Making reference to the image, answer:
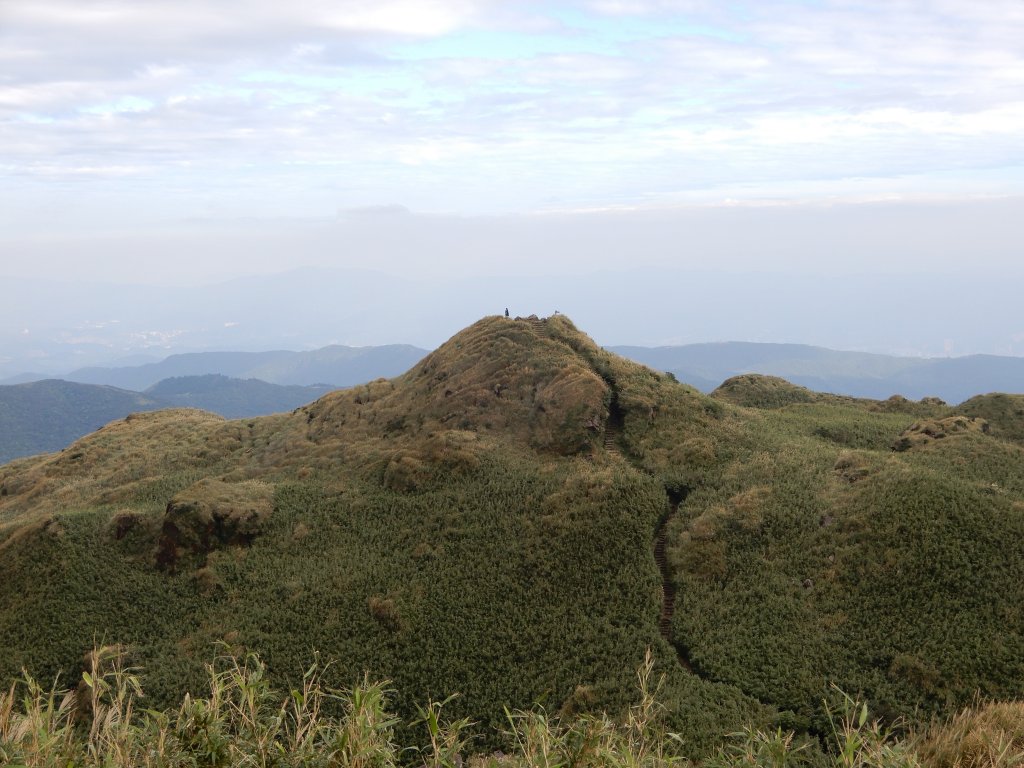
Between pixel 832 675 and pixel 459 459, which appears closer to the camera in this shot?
pixel 832 675

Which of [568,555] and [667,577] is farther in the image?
[568,555]

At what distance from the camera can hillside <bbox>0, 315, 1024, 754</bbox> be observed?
2620cm

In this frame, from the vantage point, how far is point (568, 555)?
33031 millimetres

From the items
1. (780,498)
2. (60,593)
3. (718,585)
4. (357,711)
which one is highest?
(357,711)

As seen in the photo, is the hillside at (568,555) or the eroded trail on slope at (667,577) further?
the eroded trail on slope at (667,577)

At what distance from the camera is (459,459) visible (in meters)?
40.0

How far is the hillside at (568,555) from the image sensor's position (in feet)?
86.0

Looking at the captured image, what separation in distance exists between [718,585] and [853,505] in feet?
26.6

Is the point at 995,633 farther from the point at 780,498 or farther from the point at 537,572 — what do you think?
the point at 537,572

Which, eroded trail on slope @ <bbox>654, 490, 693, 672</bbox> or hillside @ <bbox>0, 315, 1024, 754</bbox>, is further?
eroded trail on slope @ <bbox>654, 490, 693, 672</bbox>

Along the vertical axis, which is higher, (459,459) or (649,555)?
Answer: (459,459)

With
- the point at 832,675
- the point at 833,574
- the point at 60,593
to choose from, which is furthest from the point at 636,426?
the point at 60,593

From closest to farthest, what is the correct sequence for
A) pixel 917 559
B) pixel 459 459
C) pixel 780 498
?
pixel 917 559, pixel 780 498, pixel 459 459

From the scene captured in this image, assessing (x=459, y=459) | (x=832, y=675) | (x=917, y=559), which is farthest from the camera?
(x=459, y=459)
